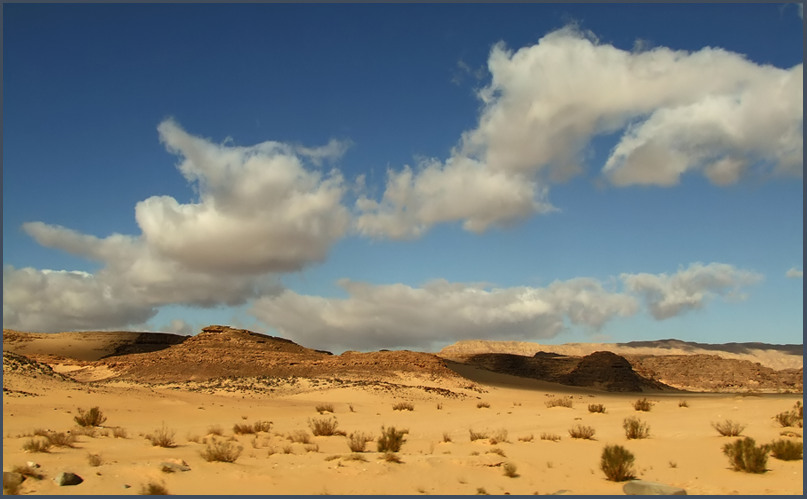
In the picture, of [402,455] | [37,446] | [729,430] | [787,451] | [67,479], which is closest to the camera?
[67,479]

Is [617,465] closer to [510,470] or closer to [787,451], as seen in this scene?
[510,470]

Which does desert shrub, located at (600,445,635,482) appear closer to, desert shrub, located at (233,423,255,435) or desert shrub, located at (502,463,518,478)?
desert shrub, located at (502,463,518,478)

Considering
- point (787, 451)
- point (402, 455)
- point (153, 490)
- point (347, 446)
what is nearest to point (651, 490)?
point (787, 451)

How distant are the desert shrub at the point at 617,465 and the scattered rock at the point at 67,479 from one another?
31.4 feet

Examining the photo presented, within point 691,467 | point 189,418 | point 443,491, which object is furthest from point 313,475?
point 189,418

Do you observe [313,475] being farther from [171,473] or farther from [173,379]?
[173,379]

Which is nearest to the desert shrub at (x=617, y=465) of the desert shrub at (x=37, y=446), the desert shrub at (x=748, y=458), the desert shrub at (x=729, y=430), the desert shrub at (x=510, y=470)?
the desert shrub at (x=510, y=470)

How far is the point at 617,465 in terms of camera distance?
38.0 ft

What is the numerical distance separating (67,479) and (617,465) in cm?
983

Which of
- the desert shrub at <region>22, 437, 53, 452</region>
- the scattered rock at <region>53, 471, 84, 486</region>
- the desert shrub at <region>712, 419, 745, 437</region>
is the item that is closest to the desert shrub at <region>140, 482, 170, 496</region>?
the scattered rock at <region>53, 471, 84, 486</region>

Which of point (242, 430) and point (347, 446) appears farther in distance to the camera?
point (242, 430)

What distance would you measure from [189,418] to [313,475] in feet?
53.0

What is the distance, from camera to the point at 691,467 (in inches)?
507

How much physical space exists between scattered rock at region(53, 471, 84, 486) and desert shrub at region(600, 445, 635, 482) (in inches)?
377
